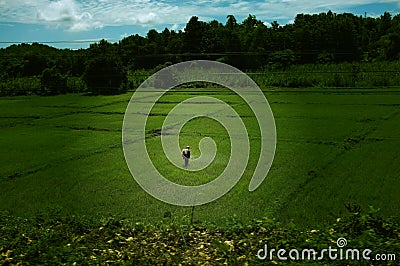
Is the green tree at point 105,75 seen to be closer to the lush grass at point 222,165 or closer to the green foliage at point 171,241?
the lush grass at point 222,165

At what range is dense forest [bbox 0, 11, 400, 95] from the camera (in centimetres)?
2625

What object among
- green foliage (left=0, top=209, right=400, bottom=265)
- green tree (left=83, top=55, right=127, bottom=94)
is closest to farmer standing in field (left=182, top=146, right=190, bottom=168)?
green foliage (left=0, top=209, right=400, bottom=265)

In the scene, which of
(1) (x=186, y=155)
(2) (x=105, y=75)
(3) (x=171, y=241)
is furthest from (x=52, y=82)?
(3) (x=171, y=241)

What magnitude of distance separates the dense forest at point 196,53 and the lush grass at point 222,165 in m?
6.61

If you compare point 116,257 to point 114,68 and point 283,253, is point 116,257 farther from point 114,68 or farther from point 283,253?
point 114,68

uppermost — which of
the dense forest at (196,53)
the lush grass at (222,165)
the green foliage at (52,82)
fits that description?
the dense forest at (196,53)

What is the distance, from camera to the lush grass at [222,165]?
754 cm

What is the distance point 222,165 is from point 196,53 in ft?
67.6

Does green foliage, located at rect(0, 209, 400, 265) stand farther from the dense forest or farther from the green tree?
the dense forest

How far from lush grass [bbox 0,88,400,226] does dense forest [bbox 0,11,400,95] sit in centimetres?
661

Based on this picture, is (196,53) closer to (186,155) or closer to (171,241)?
(186,155)

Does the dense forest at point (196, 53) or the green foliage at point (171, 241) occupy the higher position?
the dense forest at point (196, 53)

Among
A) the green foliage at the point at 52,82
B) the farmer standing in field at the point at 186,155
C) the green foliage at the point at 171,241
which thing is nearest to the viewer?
the green foliage at the point at 171,241

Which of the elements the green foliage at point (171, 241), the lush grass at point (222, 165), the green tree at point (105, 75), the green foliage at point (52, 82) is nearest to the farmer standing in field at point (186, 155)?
the lush grass at point (222, 165)
